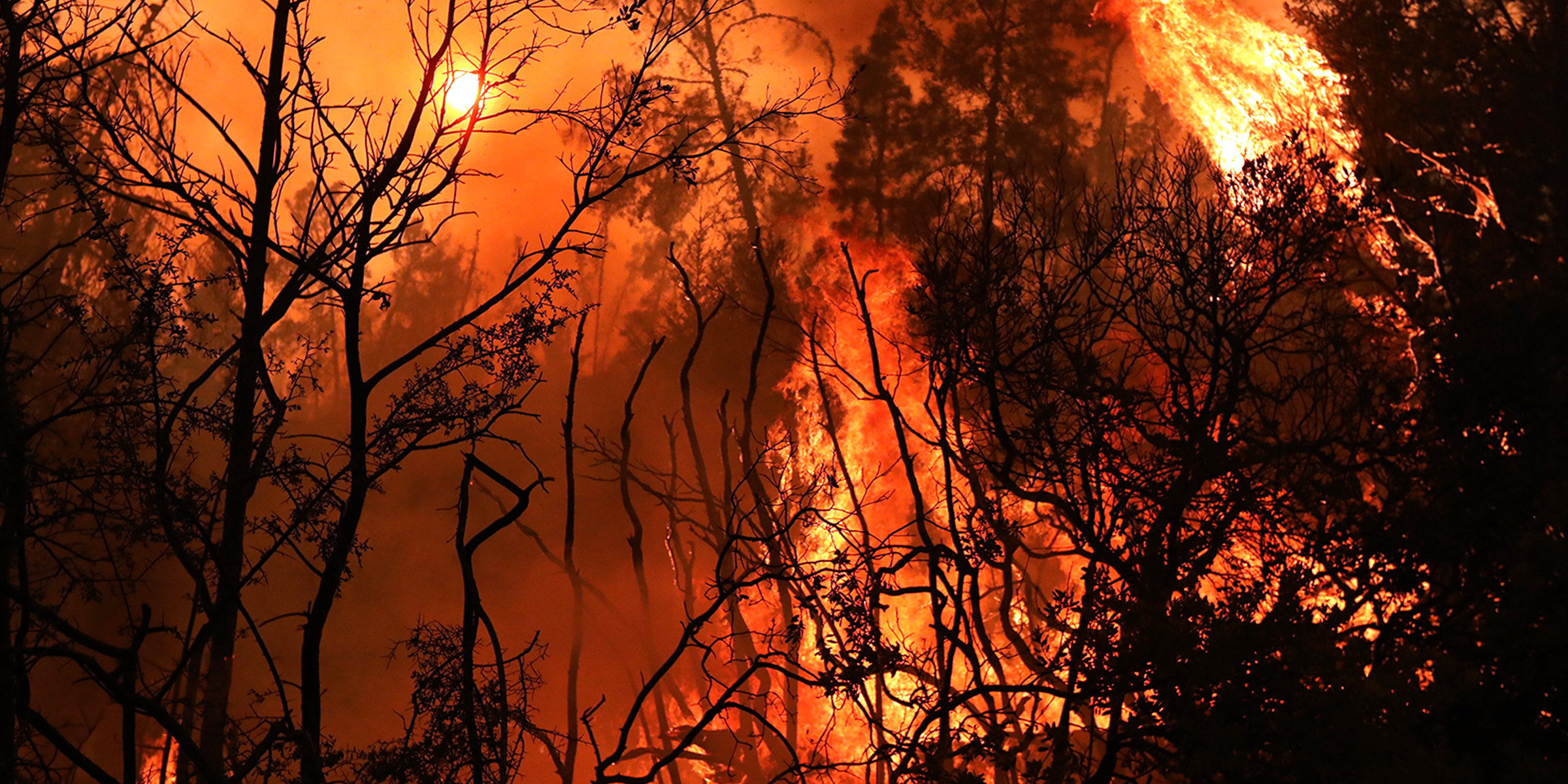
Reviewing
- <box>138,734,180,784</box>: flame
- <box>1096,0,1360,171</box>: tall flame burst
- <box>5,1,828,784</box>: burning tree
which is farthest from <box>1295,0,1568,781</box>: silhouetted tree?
<box>138,734,180,784</box>: flame

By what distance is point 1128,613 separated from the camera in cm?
426

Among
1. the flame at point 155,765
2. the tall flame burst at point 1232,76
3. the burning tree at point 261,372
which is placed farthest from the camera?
the flame at point 155,765

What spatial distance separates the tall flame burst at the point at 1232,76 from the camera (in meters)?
7.66

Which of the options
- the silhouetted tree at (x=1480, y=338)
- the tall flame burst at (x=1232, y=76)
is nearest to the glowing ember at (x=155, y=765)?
the silhouetted tree at (x=1480, y=338)

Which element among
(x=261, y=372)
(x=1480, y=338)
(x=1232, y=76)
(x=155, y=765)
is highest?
(x=1232, y=76)

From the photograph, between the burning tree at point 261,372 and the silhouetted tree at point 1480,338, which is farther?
the silhouetted tree at point 1480,338

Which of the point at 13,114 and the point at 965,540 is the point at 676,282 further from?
the point at 13,114

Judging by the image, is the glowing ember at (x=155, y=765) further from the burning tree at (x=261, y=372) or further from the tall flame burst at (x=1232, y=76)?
the tall flame burst at (x=1232, y=76)

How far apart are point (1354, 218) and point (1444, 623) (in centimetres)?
222

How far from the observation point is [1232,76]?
8750 mm

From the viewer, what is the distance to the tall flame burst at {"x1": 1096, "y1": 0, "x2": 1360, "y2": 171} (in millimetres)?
7660

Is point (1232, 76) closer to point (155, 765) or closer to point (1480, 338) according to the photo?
point (1480, 338)

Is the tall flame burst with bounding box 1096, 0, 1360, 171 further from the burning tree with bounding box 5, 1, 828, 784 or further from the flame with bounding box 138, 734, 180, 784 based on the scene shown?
the flame with bounding box 138, 734, 180, 784

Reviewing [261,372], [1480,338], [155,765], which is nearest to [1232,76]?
[1480,338]
